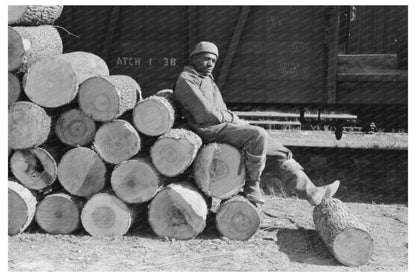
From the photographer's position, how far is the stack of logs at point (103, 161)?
4.74 meters

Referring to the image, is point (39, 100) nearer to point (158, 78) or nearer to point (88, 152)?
point (88, 152)

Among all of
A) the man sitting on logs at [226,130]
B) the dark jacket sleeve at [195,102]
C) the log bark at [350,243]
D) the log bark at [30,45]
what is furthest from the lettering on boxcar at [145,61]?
the log bark at [350,243]

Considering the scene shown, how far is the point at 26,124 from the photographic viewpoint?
474cm

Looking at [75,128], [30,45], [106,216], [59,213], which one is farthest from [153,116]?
[30,45]

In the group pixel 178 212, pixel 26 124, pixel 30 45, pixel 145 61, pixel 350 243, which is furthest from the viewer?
pixel 145 61

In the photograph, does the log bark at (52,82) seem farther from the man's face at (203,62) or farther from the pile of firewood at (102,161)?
the man's face at (203,62)

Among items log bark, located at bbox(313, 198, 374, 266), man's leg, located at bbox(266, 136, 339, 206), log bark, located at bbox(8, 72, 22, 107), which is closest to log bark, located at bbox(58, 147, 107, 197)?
log bark, located at bbox(8, 72, 22, 107)

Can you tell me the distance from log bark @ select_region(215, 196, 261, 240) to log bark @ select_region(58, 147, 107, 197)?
1.20 metres

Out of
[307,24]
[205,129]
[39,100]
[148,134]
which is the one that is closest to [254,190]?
[205,129]

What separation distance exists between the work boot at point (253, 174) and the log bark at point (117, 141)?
1.07 meters

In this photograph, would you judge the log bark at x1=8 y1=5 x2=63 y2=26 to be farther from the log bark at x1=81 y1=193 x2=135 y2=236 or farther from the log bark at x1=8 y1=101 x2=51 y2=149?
the log bark at x1=81 y1=193 x2=135 y2=236

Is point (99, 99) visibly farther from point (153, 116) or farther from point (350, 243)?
point (350, 243)

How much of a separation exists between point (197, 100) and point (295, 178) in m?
1.26

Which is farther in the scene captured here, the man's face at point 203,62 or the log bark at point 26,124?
the man's face at point 203,62
